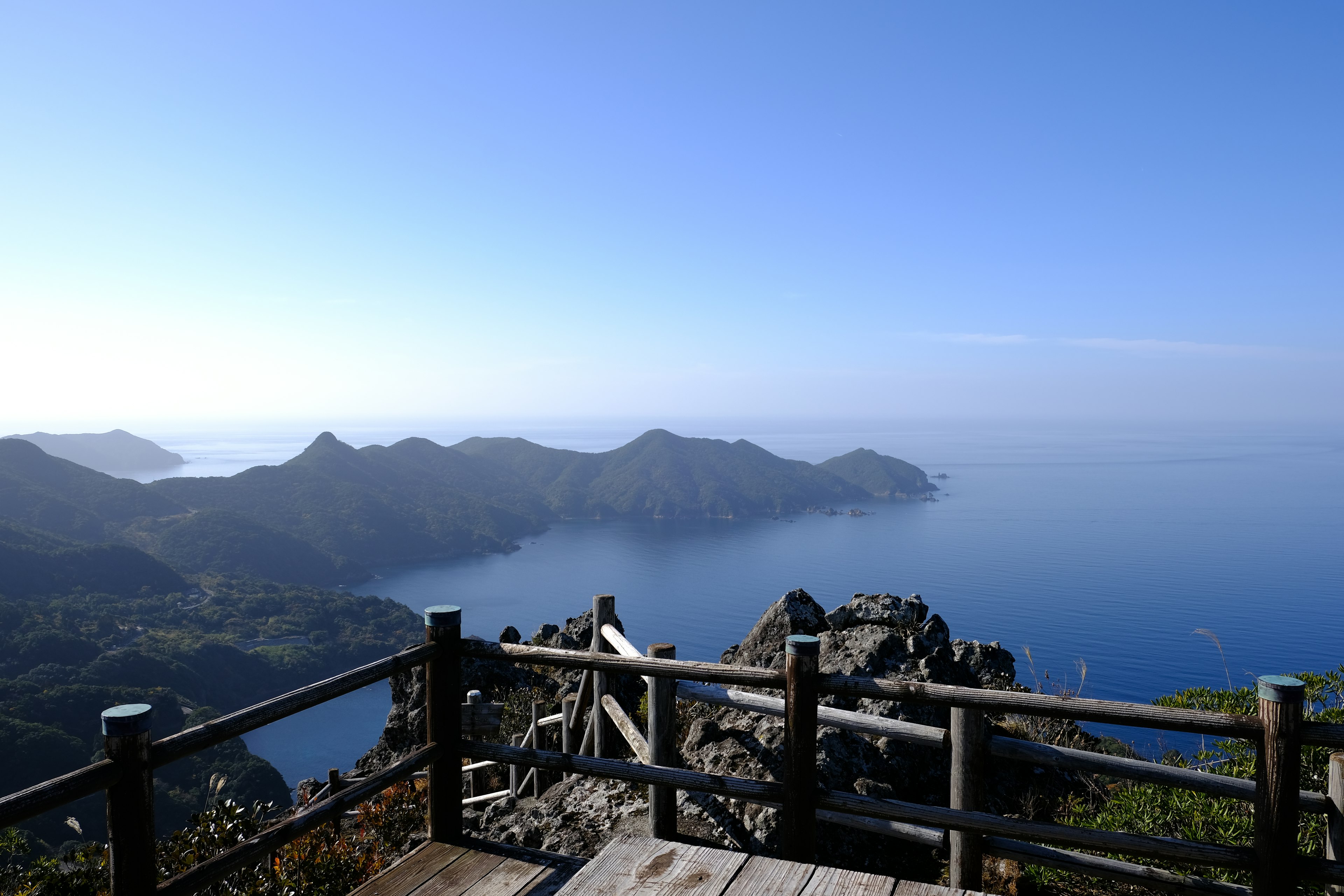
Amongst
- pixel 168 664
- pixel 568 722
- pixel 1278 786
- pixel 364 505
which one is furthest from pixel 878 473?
pixel 1278 786

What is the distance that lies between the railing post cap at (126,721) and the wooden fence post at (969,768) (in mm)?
3184

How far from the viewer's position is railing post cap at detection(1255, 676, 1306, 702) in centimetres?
266

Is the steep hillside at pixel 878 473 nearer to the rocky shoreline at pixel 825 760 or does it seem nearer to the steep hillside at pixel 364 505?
the steep hillside at pixel 364 505

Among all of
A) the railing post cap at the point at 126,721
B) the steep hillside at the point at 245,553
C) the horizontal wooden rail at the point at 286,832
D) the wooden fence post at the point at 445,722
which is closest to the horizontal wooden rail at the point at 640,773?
the wooden fence post at the point at 445,722

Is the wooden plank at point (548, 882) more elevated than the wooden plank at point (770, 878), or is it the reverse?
the wooden plank at point (770, 878)

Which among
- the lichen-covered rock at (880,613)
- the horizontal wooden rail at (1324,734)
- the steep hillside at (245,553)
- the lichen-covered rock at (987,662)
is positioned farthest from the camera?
the steep hillside at (245,553)

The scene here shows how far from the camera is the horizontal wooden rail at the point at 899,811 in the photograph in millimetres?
2953

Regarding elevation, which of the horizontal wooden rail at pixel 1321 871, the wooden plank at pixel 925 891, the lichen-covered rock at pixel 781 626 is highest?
the wooden plank at pixel 925 891

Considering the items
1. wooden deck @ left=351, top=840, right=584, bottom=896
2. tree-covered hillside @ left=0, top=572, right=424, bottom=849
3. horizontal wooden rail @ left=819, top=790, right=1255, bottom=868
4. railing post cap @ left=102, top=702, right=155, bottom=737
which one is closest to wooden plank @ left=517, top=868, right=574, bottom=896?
wooden deck @ left=351, top=840, right=584, bottom=896

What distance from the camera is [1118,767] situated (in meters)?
3.53

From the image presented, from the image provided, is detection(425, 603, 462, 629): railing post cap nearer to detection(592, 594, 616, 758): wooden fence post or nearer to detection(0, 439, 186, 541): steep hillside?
detection(592, 594, 616, 758): wooden fence post

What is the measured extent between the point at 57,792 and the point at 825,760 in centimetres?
424

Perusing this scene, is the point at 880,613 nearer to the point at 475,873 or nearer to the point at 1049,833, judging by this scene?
the point at 1049,833

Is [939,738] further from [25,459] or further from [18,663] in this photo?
[25,459]
